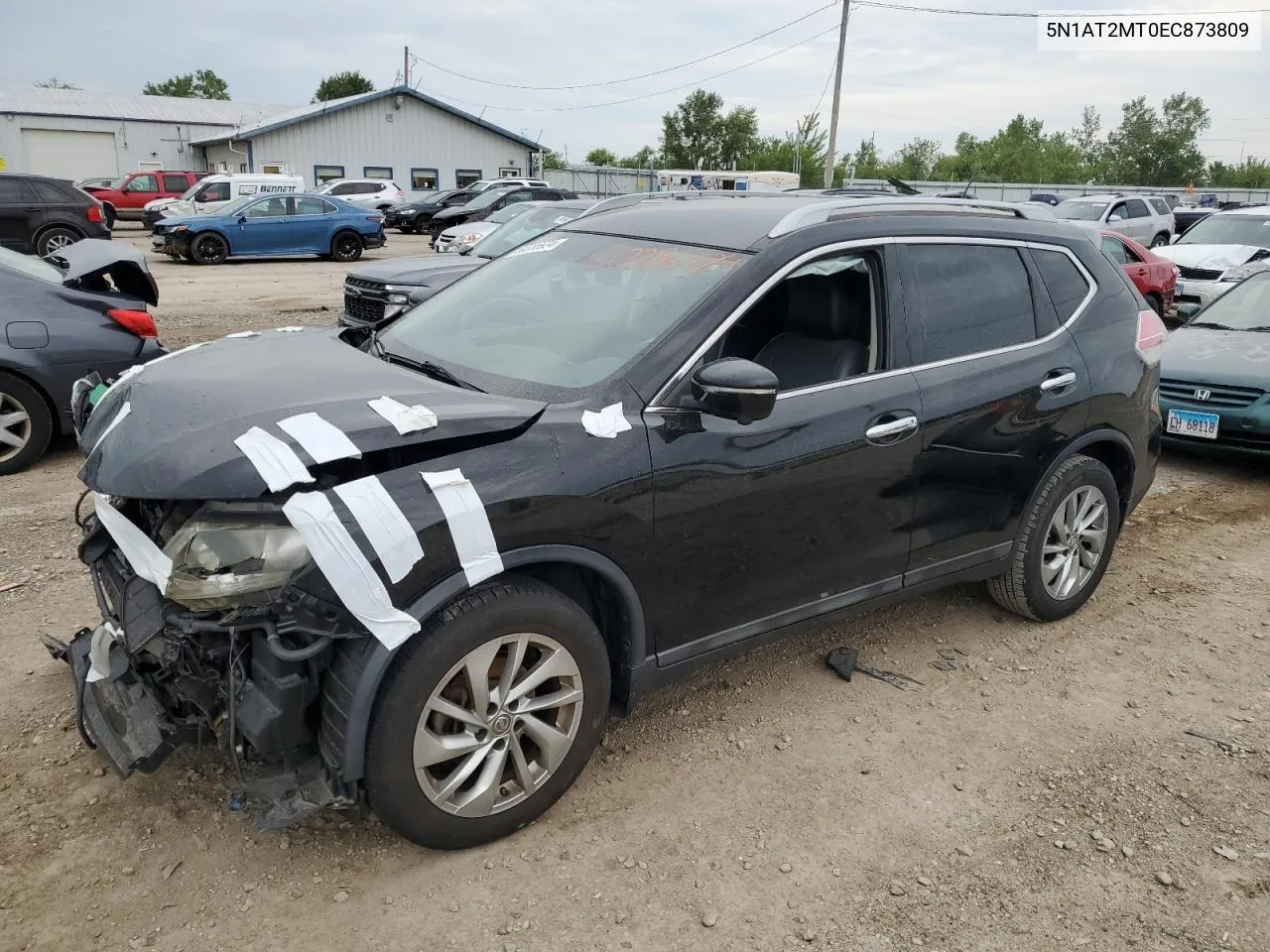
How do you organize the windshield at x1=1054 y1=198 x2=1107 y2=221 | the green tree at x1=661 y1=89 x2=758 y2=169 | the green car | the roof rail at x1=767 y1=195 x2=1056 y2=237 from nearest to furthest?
the roof rail at x1=767 y1=195 x2=1056 y2=237
the green car
the windshield at x1=1054 y1=198 x2=1107 y2=221
the green tree at x1=661 y1=89 x2=758 y2=169

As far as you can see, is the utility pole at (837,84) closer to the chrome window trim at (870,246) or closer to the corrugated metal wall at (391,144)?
the corrugated metal wall at (391,144)

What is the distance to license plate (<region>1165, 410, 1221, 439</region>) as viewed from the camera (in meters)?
6.82

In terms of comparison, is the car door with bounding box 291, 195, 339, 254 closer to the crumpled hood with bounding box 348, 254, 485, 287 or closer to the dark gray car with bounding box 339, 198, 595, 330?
the dark gray car with bounding box 339, 198, 595, 330

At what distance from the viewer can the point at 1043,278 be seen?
4.14m

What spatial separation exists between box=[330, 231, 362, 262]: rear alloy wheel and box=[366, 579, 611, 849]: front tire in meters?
20.8

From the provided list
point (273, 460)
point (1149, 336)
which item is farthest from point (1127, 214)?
point (273, 460)

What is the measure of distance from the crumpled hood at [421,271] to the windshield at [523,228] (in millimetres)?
1047

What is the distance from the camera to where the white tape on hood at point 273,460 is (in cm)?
243

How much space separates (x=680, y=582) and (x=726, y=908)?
0.96 metres

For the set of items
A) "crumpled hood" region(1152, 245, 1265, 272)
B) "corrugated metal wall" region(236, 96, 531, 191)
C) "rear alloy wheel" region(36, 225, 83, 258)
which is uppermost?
"corrugated metal wall" region(236, 96, 531, 191)

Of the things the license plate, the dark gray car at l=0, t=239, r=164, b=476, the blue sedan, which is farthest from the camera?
the blue sedan

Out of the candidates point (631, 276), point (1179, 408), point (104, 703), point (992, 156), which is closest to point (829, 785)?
point (631, 276)

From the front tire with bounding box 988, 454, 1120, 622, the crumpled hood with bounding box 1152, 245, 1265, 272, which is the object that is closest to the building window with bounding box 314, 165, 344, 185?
the crumpled hood with bounding box 1152, 245, 1265, 272

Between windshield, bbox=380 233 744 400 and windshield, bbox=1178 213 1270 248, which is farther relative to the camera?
windshield, bbox=1178 213 1270 248
